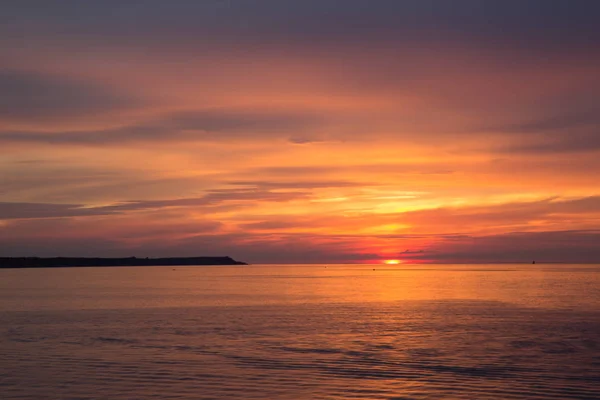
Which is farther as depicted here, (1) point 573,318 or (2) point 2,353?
(1) point 573,318

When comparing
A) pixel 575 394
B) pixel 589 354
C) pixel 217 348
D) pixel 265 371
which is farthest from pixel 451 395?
pixel 217 348

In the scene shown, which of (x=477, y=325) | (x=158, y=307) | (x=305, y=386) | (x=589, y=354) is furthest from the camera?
(x=158, y=307)

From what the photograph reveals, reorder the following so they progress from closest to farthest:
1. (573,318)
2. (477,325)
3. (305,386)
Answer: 1. (305,386)
2. (477,325)
3. (573,318)

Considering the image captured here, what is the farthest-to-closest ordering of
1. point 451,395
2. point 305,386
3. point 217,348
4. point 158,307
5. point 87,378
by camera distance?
point 158,307, point 217,348, point 87,378, point 305,386, point 451,395

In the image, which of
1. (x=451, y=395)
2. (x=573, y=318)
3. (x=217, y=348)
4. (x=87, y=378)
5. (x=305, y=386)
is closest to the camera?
(x=451, y=395)

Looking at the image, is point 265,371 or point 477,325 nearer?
point 265,371

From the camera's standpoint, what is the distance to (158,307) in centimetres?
6556

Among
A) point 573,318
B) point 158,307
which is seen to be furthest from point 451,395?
point 158,307

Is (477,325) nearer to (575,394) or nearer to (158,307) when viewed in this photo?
(575,394)

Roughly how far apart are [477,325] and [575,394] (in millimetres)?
23850

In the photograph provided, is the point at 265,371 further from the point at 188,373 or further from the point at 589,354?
the point at 589,354

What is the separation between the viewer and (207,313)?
58094 mm

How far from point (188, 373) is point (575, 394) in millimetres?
14826

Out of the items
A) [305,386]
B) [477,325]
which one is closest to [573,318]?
[477,325]
